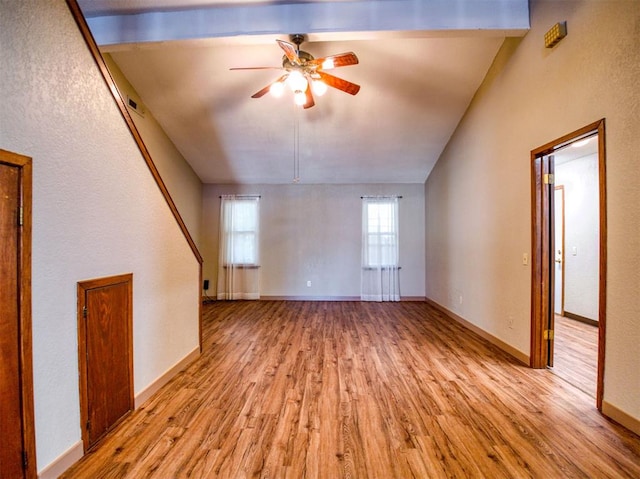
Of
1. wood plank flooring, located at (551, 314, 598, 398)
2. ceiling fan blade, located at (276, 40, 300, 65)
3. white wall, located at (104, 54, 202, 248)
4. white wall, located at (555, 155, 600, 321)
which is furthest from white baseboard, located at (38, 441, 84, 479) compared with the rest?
white wall, located at (555, 155, 600, 321)

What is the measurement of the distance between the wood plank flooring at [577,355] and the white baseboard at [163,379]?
347 centimetres

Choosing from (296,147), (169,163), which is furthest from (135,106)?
(296,147)

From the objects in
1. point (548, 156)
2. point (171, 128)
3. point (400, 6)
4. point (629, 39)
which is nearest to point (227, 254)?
point (171, 128)

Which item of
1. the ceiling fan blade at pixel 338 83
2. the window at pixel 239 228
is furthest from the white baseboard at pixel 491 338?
the window at pixel 239 228

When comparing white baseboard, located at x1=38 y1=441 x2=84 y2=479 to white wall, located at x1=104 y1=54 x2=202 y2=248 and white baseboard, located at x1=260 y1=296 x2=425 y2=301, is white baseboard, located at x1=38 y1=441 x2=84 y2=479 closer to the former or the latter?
white wall, located at x1=104 y1=54 x2=202 y2=248

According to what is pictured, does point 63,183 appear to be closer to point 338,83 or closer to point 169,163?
point 338,83

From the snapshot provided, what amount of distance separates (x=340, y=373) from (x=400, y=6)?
11.3 ft

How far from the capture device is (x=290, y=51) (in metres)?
2.48

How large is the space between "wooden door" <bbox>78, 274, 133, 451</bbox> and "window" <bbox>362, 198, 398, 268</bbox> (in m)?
4.65

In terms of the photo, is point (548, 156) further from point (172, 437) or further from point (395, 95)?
point (172, 437)

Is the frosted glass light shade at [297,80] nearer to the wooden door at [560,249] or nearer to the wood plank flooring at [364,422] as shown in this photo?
the wood plank flooring at [364,422]

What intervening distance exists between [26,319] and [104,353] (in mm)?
595

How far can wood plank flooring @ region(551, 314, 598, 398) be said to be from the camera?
2.56 metres

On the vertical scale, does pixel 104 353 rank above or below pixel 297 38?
below
